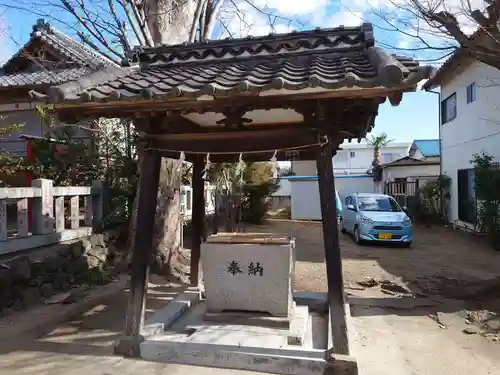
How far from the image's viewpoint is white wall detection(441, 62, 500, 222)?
14.1m

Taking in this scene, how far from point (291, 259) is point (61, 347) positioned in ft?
9.98

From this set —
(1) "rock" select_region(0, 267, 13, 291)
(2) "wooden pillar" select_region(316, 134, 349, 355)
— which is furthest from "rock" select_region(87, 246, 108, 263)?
(2) "wooden pillar" select_region(316, 134, 349, 355)

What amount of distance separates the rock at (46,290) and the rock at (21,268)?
0.39 meters

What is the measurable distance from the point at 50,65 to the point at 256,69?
40.2ft

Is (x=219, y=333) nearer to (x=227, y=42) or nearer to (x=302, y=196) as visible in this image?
(x=227, y=42)

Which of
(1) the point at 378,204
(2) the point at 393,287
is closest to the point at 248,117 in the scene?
→ (2) the point at 393,287

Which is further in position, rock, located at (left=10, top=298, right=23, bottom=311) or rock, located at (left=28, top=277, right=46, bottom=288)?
rock, located at (left=28, top=277, right=46, bottom=288)

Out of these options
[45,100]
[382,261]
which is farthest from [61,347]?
[382,261]

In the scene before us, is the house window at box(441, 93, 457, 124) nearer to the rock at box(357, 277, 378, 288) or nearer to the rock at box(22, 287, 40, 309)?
the rock at box(357, 277, 378, 288)

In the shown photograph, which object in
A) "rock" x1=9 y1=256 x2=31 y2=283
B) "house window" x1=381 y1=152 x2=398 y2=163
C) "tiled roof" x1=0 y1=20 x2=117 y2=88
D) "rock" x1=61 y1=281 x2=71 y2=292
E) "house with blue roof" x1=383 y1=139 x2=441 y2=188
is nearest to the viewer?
"rock" x1=9 y1=256 x2=31 y2=283

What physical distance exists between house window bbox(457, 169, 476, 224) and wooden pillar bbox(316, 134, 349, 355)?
13102mm

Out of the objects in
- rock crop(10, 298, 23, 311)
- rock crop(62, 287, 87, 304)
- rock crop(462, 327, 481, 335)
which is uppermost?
rock crop(10, 298, 23, 311)

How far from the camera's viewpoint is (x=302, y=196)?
2394 cm

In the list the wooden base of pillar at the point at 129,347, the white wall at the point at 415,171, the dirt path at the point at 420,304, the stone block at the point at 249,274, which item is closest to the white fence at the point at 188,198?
the dirt path at the point at 420,304
